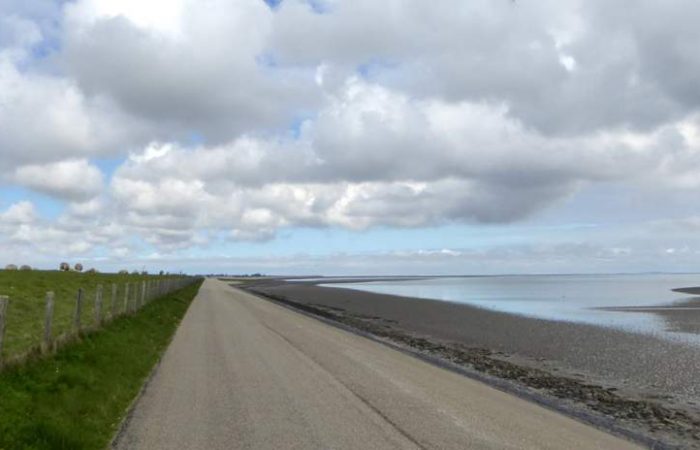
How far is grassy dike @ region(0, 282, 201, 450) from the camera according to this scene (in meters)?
8.78

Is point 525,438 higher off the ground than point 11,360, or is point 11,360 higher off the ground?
point 11,360

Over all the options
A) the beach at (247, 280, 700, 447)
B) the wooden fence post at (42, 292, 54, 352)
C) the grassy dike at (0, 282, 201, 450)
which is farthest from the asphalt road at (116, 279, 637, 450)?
the wooden fence post at (42, 292, 54, 352)

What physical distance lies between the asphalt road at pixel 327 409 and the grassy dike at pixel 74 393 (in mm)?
464

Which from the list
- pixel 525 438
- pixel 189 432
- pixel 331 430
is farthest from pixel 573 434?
pixel 189 432

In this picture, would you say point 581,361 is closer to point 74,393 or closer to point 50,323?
point 50,323

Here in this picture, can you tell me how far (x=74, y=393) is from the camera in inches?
452

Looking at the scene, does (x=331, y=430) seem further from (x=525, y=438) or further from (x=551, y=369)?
(x=551, y=369)

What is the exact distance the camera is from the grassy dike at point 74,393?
8.78 m

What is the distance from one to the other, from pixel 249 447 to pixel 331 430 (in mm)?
1590

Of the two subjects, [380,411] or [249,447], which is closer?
[249,447]

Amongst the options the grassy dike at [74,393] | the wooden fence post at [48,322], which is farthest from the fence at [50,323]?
the grassy dike at [74,393]

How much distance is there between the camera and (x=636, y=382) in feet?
62.6

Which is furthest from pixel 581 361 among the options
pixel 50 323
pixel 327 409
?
pixel 50 323

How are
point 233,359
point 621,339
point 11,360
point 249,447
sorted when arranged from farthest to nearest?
point 621,339, point 233,359, point 11,360, point 249,447
